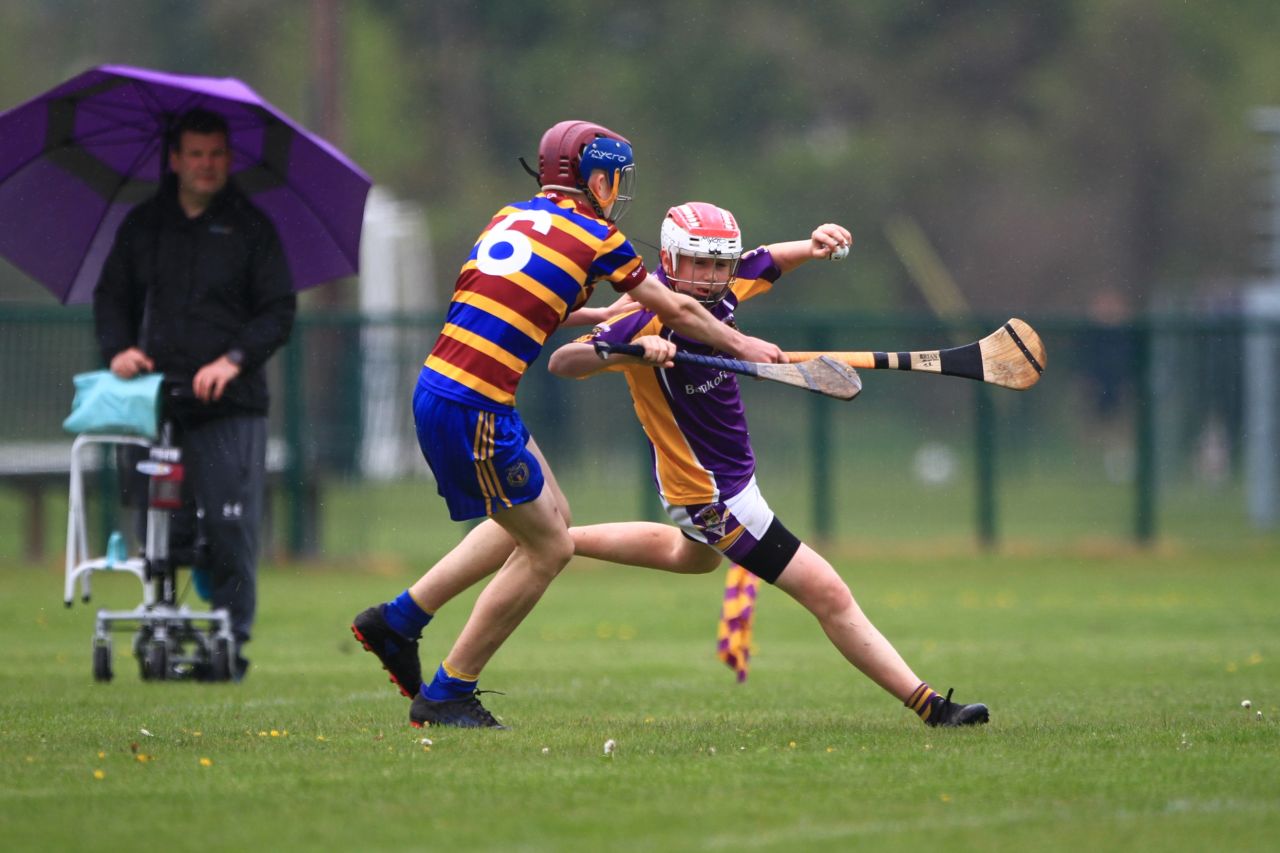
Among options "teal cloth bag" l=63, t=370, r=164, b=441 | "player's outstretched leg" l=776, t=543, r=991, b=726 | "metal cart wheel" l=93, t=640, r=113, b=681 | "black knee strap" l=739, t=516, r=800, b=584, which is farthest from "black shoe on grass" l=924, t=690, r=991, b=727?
"metal cart wheel" l=93, t=640, r=113, b=681

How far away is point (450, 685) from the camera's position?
22.4 feet

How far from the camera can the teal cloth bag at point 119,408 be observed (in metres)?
8.62

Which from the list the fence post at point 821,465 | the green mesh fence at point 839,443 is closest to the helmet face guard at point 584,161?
the green mesh fence at point 839,443

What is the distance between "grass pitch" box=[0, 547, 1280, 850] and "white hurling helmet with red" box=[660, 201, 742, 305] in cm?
161

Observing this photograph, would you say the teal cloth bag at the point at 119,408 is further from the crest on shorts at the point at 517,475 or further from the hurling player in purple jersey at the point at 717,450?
the crest on shorts at the point at 517,475

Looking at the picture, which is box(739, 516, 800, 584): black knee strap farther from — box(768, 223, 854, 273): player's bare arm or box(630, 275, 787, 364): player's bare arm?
box(768, 223, 854, 273): player's bare arm

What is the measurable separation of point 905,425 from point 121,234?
41.2ft

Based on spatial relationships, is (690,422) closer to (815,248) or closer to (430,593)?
(815,248)

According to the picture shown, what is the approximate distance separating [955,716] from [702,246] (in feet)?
6.31

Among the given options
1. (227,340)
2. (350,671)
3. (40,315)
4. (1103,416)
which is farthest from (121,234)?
(1103,416)

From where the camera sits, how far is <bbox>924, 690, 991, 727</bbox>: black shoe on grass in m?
6.85

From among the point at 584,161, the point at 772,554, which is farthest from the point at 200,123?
the point at 772,554

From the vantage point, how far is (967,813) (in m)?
5.20

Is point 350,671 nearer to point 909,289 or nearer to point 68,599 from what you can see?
point 68,599
